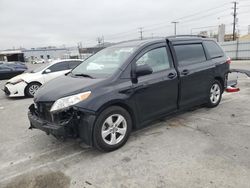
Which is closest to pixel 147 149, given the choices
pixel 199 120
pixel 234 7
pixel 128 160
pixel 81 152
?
pixel 128 160

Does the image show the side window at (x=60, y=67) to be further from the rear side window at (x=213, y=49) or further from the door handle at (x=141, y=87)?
the door handle at (x=141, y=87)

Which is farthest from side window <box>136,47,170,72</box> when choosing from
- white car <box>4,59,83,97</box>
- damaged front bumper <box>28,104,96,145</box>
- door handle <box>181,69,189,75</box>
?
white car <box>4,59,83,97</box>

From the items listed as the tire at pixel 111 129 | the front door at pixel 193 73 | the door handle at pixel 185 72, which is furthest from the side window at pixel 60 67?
the tire at pixel 111 129

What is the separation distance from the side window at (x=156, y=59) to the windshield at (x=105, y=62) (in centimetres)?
27

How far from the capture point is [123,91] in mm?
3518

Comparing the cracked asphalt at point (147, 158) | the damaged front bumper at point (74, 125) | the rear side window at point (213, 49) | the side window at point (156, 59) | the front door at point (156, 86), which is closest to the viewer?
the cracked asphalt at point (147, 158)

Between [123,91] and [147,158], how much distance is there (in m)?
1.06

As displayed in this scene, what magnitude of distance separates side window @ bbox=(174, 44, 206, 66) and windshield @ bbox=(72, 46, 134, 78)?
108cm

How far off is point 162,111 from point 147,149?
906 millimetres

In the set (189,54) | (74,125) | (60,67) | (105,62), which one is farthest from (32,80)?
(189,54)

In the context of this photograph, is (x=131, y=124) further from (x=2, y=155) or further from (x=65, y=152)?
(x=2, y=155)

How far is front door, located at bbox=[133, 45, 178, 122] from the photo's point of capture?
3787 mm

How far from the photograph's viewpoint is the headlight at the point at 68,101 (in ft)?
10.5

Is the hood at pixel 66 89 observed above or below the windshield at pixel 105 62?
below
